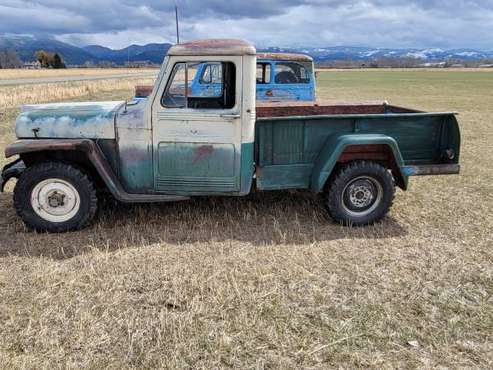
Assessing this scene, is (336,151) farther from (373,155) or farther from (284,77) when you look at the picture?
(284,77)

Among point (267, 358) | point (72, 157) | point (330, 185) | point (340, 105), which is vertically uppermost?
point (340, 105)

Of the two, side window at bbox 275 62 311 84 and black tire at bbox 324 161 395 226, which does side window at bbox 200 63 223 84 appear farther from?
side window at bbox 275 62 311 84

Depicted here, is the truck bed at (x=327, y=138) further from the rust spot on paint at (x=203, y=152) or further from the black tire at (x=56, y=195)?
the black tire at (x=56, y=195)

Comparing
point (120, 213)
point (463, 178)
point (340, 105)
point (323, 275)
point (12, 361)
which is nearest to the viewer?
point (12, 361)

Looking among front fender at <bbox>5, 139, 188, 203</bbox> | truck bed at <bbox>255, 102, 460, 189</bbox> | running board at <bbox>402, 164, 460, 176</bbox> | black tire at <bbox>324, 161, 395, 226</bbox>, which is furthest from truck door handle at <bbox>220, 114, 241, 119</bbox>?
running board at <bbox>402, 164, 460, 176</bbox>

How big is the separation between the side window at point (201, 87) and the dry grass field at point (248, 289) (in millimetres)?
1341

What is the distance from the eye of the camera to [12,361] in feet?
8.21

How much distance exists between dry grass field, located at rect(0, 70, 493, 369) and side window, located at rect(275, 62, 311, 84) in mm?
5204

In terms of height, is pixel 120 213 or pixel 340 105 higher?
pixel 340 105

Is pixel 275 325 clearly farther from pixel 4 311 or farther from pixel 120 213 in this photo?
pixel 120 213

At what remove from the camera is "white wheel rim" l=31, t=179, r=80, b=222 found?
426 cm

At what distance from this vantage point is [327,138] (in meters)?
4.49

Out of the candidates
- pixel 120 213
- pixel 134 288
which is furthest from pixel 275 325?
pixel 120 213

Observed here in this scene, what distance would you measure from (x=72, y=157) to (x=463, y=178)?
5830mm
